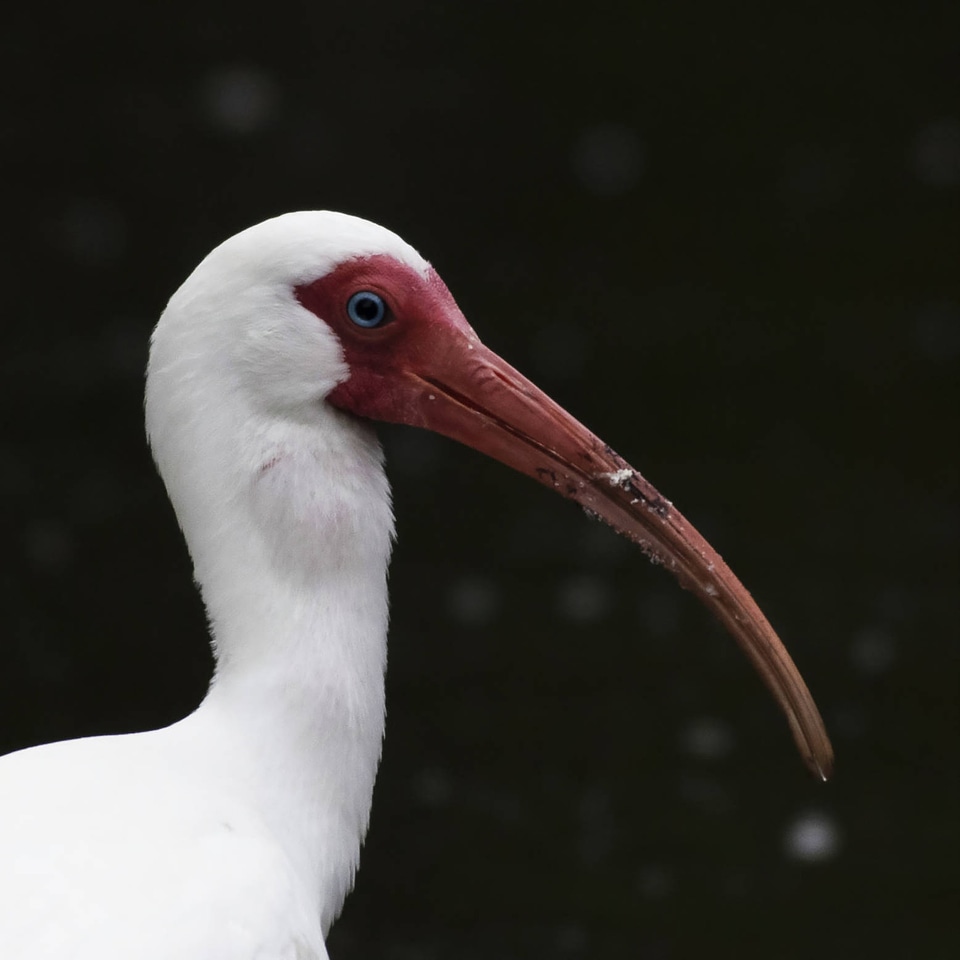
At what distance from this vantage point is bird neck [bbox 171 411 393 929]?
2.10 metres

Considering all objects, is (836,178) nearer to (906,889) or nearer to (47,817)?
(906,889)

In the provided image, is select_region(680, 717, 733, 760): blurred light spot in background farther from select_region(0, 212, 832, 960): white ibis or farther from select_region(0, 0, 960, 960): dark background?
select_region(0, 212, 832, 960): white ibis

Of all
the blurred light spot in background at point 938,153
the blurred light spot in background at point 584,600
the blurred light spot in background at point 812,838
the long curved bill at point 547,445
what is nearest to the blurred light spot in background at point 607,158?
the blurred light spot in background at point 938,153

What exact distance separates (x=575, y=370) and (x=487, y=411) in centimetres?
273

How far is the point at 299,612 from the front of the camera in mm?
2125

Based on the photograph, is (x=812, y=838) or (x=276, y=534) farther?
(x=812, y=838)

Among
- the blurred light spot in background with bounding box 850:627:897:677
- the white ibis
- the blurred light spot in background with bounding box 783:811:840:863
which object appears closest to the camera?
the white ibis

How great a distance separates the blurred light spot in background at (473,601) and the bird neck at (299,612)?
2.61 metres

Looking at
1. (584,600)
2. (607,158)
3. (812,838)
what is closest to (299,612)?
(812,838)

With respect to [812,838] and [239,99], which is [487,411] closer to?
[812,838]

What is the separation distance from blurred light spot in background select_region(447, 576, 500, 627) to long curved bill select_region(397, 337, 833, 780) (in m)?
2.61

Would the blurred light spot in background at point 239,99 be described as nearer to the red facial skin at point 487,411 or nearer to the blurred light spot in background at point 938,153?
the blurred light spot in background at point 938,153

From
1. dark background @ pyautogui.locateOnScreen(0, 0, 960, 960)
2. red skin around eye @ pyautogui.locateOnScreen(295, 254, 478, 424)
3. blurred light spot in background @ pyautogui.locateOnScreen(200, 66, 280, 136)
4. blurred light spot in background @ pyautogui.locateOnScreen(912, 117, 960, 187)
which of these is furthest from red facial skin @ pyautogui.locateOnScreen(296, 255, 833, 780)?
blurred light spot in background @ pyautogui.locateOnScreen(912, 117, 960, 187)

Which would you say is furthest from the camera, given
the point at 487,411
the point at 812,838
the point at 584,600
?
the point at 584,600
